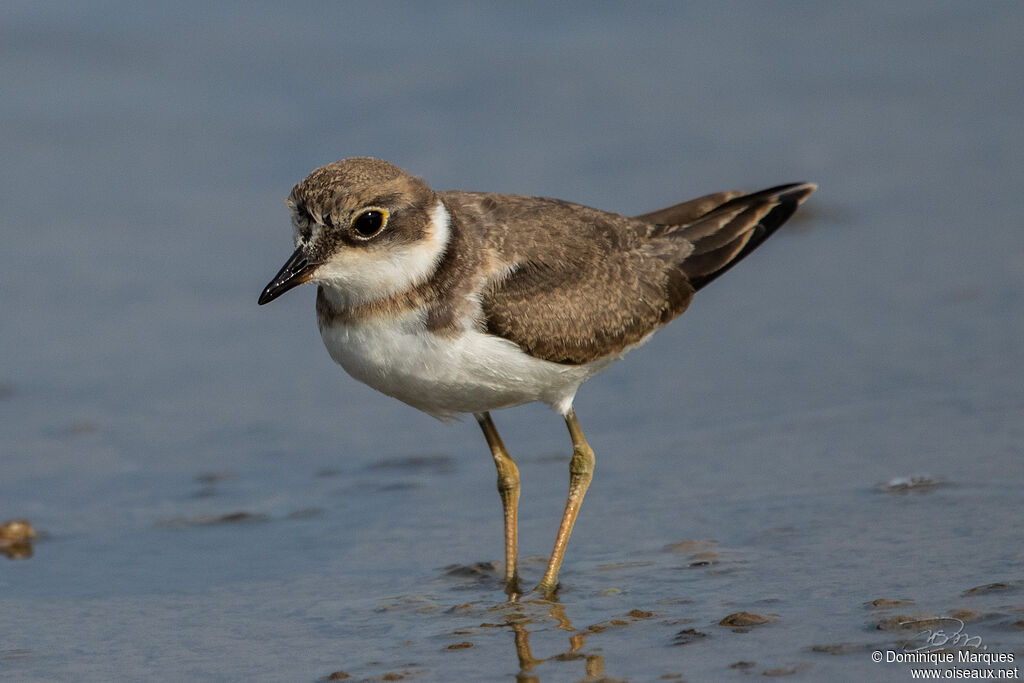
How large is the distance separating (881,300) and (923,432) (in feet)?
6.35

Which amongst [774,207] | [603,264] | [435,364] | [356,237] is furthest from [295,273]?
[774,207]

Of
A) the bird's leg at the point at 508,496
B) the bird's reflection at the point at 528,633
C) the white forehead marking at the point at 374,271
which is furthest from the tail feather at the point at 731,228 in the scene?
the bird's reflection at the point at 528,633

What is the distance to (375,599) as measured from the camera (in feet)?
20.2

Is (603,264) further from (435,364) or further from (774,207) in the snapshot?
(774,207)

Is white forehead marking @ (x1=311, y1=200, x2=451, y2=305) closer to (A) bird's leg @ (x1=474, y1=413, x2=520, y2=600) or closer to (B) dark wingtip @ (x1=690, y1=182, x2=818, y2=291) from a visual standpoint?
(A) bird's leg @ (x1=474, y1=413, x2=520, y2=600)

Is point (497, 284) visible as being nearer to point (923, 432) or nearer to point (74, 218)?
point (923, 432)

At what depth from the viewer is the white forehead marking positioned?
594cm

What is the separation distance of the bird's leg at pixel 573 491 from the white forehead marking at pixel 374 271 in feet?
4.00

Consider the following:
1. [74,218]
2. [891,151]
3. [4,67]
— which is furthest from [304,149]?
[891,151]

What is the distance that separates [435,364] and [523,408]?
2.66 metres

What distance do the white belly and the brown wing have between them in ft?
0.33

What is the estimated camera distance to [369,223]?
5977mm

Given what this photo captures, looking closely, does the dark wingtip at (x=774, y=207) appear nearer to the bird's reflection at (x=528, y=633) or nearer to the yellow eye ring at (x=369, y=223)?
the yellow eye ring at (x=369, y=223)

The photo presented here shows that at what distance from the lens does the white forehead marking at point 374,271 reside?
5.94m
